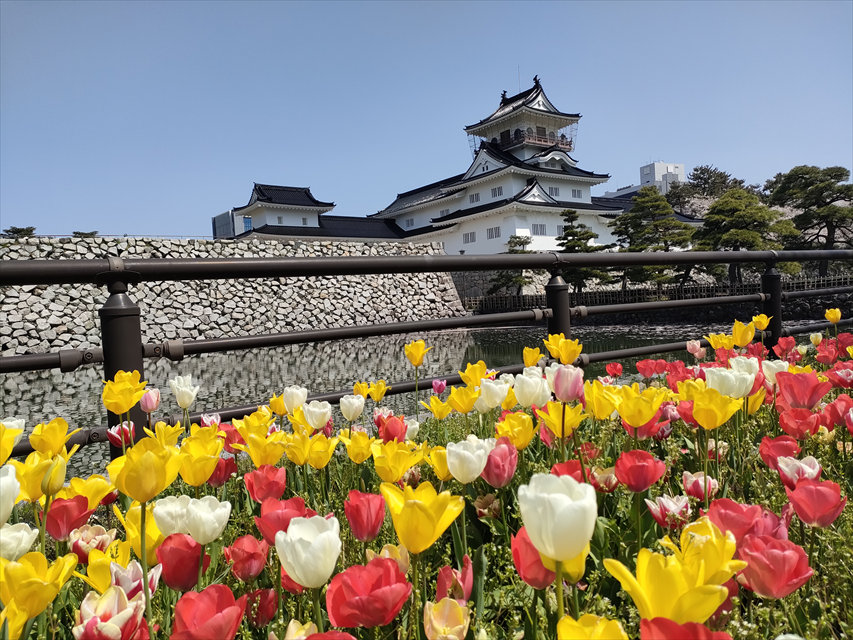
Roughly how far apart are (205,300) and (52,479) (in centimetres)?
1550

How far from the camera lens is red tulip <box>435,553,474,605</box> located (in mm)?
486

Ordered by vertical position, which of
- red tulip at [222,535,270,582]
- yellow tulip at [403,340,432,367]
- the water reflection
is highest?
yellow tulip at [403,340,432,367]

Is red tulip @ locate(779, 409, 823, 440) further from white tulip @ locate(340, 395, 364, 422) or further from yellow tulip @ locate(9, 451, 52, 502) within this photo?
yellow tulip @ locate(9, 451, 52, 502)

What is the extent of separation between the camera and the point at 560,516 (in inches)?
14.5

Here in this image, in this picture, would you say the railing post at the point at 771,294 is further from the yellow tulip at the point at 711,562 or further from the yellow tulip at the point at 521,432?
the yellow tulip at the point at 711,562

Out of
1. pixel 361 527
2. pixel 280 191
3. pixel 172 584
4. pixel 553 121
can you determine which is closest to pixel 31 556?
pixel 172 584

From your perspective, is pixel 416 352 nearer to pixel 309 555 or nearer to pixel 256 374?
pixel 309 555

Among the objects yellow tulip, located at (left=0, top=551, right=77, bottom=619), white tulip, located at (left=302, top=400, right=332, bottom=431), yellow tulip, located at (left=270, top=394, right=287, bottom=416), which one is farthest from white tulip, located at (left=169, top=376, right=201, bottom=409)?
yellow tulip, located at (left=0, top=551, right=77, bottom=619)

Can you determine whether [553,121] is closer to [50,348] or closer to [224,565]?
[50,348]

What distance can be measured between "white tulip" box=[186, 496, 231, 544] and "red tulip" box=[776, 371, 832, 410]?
36.0 inches

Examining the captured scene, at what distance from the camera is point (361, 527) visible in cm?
58

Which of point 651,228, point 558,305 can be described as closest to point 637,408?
point 558,305

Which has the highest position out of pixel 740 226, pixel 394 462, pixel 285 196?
pixel 285 196

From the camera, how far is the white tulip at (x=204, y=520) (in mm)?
539
